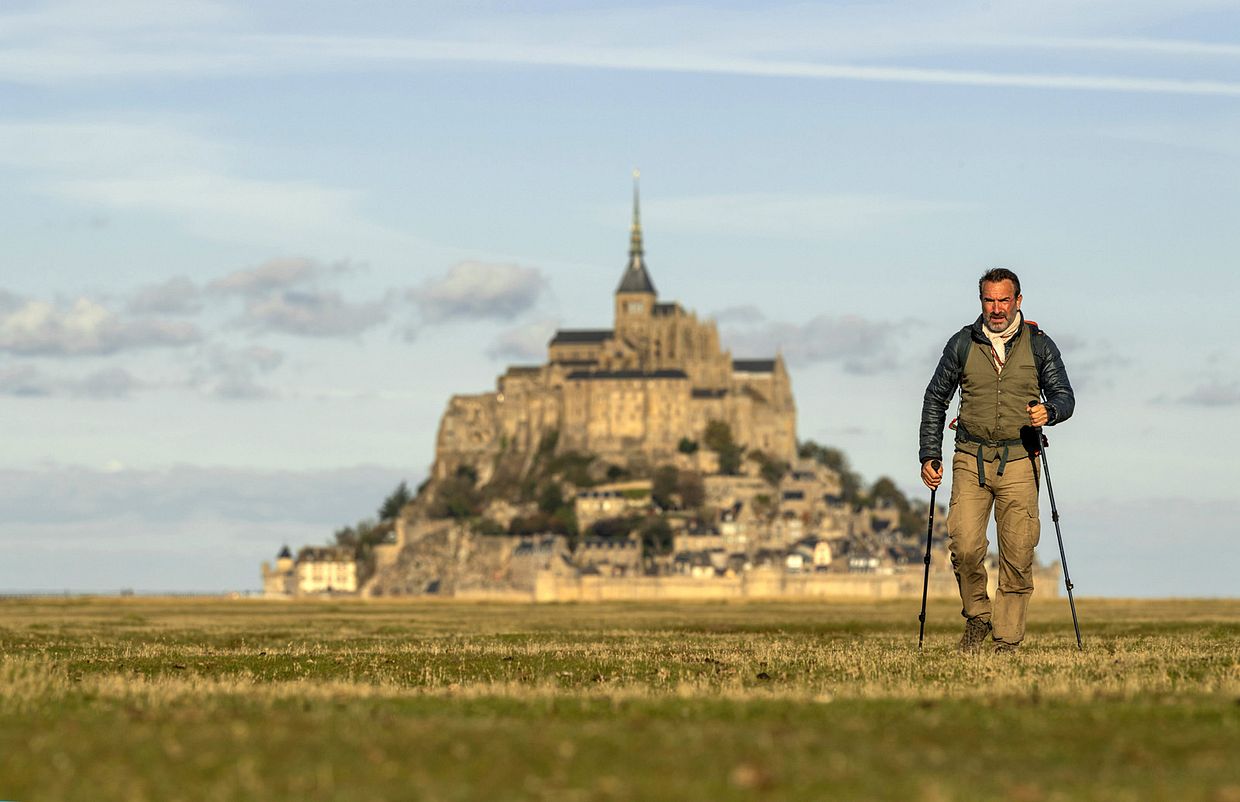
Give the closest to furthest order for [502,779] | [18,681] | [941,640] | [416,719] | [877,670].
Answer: [502,779] < [416,719] < [18,681] < [877,670] < [941,640]

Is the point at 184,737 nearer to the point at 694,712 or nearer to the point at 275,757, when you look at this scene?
the point at 275,757

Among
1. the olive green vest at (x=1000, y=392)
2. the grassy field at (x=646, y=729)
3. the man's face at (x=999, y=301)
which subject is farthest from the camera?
the olive green vest at (x=1000, y=392)

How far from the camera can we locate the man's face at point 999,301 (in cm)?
2033

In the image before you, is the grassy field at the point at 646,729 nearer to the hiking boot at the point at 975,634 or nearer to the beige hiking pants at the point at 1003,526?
the hiking boot at the point at 975,634

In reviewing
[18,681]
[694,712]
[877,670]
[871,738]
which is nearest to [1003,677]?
[877,670]

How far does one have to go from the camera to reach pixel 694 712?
14.7 m

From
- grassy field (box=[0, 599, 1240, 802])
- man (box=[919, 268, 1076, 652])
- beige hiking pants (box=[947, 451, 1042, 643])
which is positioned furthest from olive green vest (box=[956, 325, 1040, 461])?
grassy field (box=[0, 599, 1240, 802])

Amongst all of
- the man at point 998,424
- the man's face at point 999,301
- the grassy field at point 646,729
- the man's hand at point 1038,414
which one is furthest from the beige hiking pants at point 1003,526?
the man's face at point 999,301

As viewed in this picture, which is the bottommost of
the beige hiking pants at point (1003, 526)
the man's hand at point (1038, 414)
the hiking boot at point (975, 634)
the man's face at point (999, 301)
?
the hiking boot at point (975, 634)

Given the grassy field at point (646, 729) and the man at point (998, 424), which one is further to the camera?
the man at point (998, 424)

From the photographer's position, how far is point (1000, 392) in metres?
20.5

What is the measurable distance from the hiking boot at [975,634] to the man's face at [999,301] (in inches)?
135

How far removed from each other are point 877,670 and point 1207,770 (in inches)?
323

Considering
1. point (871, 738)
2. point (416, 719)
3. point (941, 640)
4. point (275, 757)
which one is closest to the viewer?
point (275, 757)
